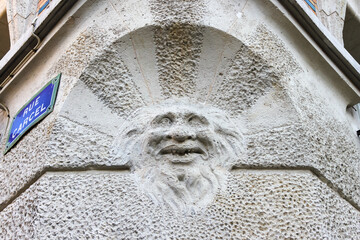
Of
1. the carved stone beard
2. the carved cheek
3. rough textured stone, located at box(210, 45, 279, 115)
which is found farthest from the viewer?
rough textured stone, located at box(210, 45, 279, 115)

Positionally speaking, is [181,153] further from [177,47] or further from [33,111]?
[33,111]

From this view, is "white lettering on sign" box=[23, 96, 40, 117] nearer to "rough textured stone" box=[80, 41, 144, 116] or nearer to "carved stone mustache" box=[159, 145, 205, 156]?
"rough textured stone" box=[80, 41, 144, 116]

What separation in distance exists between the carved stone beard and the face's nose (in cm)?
10

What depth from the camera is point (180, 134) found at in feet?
5.31

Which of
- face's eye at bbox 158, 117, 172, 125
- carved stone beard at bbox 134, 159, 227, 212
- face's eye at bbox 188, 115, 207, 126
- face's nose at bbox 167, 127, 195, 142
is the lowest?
carved stone beard at bbox 134, 159, 227, 212

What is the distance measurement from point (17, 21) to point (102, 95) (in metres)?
1.04

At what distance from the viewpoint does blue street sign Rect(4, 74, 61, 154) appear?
1740mm

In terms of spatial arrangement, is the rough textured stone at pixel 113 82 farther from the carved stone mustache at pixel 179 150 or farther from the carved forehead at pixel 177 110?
the carved stone mustache at pixel 179 150

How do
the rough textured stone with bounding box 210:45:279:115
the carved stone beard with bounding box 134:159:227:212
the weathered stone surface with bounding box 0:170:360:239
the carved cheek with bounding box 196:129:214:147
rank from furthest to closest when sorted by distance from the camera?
1. the rough textured stone with bounding box 210:45:279:115
2. the carved cheek with bounding box 196:129:214:147
3. the carved stone beard with bounding box 134:159:227:212
4. the weathered stone surface with bounding box 0:170:360:239

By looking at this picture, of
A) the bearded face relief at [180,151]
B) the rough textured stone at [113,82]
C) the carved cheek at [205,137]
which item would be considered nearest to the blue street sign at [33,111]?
the rough textured stone at [113,82]

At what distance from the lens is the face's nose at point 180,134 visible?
5.31 feet

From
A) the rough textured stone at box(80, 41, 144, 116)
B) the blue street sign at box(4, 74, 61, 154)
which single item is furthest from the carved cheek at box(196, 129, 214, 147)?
the blue street sign at box(4, 74, 61, 154)

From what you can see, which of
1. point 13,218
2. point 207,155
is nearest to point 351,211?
point 207,155

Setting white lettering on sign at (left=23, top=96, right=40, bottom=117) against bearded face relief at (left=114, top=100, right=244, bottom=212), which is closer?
bearded face relief at (left=114, top=100, right=244, bottom=212)
